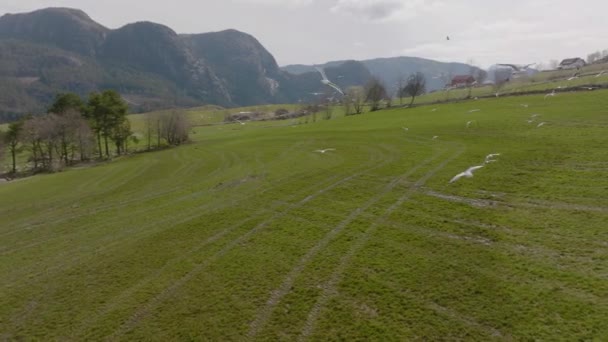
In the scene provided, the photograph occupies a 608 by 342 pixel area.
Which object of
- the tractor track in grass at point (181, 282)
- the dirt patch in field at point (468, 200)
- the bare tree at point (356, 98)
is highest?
the bare tree at point (356, 98)

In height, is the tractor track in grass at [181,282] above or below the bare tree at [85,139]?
below

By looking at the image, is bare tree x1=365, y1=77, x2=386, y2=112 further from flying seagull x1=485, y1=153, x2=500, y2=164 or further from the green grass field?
the green grass field

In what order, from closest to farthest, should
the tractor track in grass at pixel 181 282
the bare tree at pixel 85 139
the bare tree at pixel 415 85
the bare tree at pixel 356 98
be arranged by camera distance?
the tractor track in grass at pixel 181 282 → the bare tree at pixel 85 139 → the bare tree at pixel 415 85 → the bare tree at pixel 356 98

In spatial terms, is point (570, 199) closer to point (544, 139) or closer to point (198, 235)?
point (544, 139)

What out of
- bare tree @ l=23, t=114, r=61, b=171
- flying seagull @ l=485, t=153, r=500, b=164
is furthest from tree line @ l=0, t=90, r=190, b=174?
flying seagull @ l=485, t=153, r=500, b=164

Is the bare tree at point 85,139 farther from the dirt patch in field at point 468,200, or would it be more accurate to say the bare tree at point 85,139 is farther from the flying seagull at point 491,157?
the flying seagull at point 491,157

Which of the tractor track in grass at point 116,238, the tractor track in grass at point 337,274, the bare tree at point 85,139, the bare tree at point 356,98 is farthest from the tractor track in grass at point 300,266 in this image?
the bare tree at point 356,98
